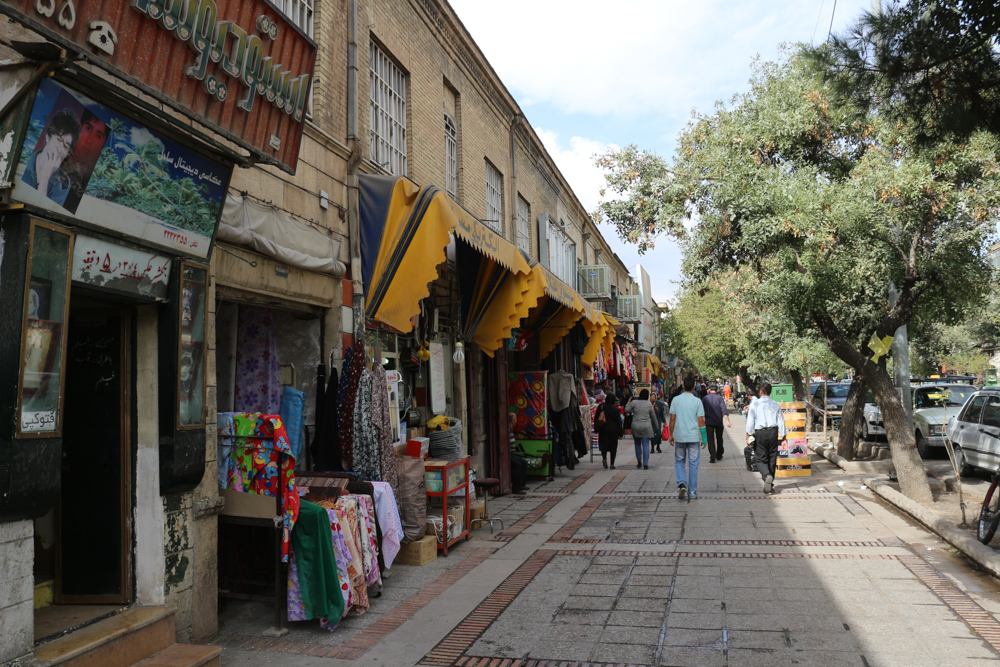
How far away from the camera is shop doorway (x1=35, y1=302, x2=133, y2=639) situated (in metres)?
4.89

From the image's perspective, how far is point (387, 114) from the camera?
972 centimetres

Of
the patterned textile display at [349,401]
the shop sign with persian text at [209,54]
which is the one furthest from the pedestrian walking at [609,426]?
the shop sign with persian text at [209,54]

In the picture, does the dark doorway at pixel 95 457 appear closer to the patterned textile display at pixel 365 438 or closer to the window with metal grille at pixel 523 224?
the patterned textile display at pixel 365 438

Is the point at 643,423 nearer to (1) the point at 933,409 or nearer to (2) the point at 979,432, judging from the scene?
(2) the point at 979,432

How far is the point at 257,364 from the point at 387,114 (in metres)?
4.32

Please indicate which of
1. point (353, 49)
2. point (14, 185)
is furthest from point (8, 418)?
point (353, 49)

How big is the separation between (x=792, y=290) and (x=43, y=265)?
10643 mm

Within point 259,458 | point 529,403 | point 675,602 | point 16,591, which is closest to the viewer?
point 16,591

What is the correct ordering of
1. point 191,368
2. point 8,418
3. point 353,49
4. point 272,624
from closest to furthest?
point 8,418 → point 191,368 → point 272,624 → point 353,49

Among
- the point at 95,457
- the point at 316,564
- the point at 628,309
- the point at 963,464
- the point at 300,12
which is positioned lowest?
the point at 963,464

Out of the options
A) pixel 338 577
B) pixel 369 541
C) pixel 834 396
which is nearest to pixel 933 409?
pixel 834 396

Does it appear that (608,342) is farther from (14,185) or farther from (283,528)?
(14,185)

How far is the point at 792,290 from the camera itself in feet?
38.1

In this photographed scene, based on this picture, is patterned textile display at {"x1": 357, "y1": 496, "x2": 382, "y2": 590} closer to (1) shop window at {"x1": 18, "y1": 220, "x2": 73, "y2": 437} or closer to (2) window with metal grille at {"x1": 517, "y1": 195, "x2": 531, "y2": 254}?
(1) shop window at {"x1": 18, "y1": 220, "x2": 73, "y2": 437}
